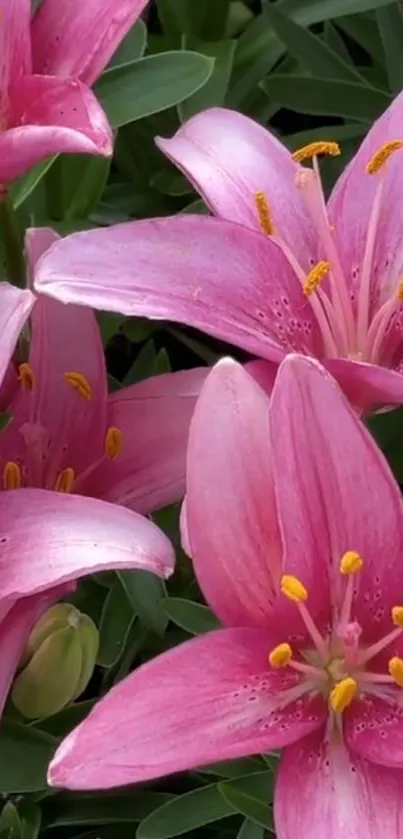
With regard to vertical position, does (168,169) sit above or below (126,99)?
below

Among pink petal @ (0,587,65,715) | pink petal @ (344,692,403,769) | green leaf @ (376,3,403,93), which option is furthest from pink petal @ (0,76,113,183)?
green leaf @ (376,3,403,93)

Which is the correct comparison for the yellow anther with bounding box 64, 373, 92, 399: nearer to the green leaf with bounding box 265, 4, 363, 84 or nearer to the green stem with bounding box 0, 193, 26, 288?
the green stem with bounding box 0, 193, 26, 288

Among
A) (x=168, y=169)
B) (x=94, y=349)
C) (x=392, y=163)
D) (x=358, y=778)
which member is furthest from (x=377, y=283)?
(x=168, y=169)

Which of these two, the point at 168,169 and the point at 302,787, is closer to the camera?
the point at 302,787

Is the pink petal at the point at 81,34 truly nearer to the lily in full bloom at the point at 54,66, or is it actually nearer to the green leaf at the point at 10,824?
the lily in full bloom at the point at 54,66

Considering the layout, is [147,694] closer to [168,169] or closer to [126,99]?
[126,99]
